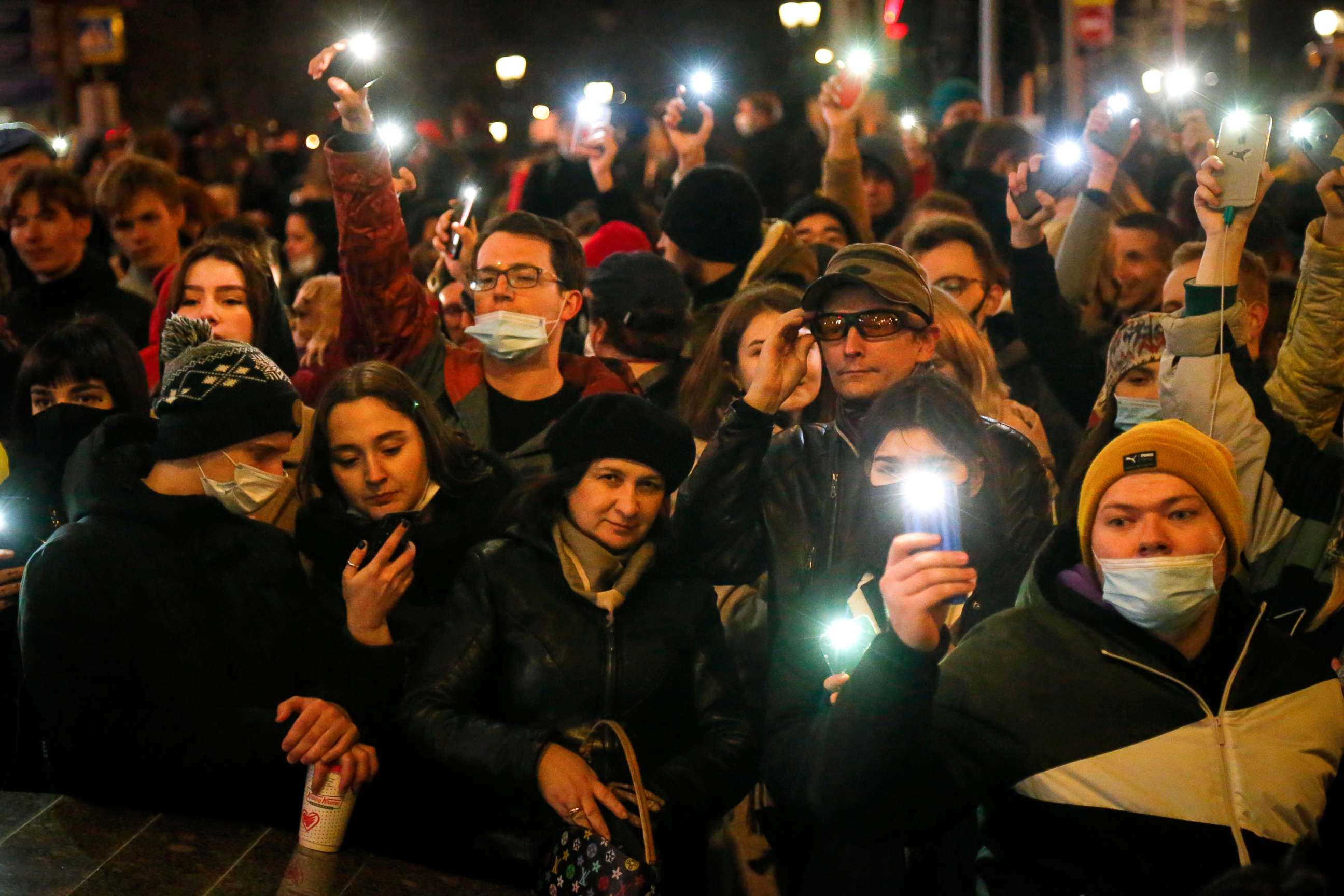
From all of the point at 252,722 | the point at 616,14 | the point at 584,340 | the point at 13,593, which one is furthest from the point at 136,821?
the point at 616,14

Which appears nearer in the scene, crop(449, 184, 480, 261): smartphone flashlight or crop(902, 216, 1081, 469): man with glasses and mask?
crop(902, 216, 1081, 469): man with glasses and mask

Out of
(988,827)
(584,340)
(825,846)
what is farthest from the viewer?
(584,340)

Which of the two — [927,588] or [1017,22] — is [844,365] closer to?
[927,588]

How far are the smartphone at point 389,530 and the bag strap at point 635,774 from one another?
814 millimetres

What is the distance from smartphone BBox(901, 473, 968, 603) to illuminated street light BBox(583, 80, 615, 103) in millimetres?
6340

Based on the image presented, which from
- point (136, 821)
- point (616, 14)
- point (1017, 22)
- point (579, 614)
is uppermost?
point (616, 14)

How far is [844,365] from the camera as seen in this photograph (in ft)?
15.8

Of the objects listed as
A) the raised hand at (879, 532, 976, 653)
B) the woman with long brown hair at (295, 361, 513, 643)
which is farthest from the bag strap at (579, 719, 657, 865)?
the raised hand at (879, 532, 976, 653)

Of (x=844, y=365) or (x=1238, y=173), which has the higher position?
(x=1238, y=173)

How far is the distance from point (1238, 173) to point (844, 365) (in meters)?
1.27

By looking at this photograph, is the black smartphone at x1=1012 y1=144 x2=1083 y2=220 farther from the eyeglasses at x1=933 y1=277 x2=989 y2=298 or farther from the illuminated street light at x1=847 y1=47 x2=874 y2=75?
the illuminated street light at x1=847 y1=47 x2=874 y2=75

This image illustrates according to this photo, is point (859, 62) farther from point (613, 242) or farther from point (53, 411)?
point (53, 411)

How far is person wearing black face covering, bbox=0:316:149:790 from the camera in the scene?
536 centimetres

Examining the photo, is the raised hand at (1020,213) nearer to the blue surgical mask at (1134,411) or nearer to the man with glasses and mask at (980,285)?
the man with glasses and mask at (980,285)
